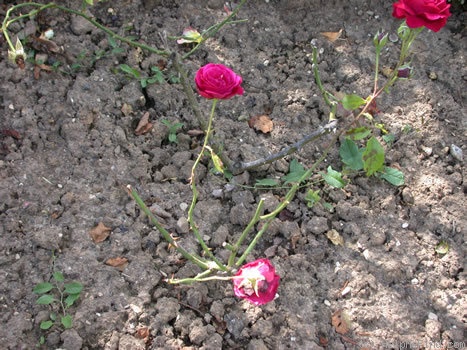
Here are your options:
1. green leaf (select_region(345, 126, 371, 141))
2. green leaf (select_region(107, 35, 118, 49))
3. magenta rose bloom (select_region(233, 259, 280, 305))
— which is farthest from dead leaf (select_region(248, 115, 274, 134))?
magenta rose bloom (select_region(233, 259, 280, 305))

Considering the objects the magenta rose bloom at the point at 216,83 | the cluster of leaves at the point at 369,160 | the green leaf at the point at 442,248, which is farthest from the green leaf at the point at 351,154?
the magenta rose bloom at the point at 216,83

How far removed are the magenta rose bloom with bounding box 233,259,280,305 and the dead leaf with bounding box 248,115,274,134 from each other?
37.5 inches

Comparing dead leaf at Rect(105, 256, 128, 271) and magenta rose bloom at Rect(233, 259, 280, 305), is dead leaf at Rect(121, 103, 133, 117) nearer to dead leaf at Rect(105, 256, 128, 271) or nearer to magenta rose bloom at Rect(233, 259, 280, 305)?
dead leaf at Rect(105, 256, 128, 271)

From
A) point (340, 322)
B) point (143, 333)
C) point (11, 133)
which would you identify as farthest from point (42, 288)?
point (340, 322)

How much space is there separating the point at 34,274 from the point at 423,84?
1917mm

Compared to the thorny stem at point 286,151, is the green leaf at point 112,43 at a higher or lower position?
higher

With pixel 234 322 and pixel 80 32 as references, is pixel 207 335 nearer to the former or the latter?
pixel 234 322

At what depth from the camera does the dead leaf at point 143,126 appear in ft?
7.58

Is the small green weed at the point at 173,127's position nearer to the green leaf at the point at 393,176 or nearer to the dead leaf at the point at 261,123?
the dead leaf at the point at 261,123

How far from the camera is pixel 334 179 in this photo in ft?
7.06

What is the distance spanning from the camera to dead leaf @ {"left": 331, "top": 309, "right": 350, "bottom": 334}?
75.5 inches

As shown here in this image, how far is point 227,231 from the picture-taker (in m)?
2.09

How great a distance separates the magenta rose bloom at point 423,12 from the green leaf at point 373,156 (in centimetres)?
55

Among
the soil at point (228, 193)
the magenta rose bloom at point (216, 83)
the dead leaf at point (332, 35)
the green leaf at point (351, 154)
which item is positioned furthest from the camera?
the dead leaf at point (332, 35)
